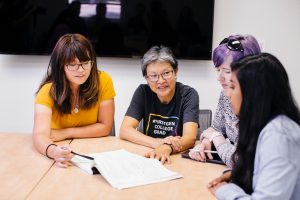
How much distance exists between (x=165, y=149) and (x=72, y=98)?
669 mm

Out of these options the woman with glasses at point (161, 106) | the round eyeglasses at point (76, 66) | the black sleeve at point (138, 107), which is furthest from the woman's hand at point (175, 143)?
the round eyeglasses at point (76, 66)

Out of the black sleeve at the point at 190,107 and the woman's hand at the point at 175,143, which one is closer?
the woman's hand at the point at 175,143

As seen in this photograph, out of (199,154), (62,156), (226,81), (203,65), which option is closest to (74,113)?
(62,156)

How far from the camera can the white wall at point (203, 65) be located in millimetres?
3287

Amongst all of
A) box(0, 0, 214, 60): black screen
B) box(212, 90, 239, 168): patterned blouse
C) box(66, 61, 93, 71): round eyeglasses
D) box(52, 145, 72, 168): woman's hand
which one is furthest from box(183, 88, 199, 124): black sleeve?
box(0, 0, 214, 60): black screen

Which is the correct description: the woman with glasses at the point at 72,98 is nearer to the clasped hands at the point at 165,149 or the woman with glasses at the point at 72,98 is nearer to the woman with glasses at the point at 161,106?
the woman with glasses at the point at 161,106

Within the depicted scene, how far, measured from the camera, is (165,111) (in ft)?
7.20

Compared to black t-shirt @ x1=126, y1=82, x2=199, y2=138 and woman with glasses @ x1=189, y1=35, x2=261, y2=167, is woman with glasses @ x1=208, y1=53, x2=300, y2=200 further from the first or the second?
black t-shirt @ x1=126, y1=82, x2=199, y2=138

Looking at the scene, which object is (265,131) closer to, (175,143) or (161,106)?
(175,143)

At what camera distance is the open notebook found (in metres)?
1.49

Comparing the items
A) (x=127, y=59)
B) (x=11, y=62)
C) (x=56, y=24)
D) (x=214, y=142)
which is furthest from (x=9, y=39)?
(x=214, y=142)

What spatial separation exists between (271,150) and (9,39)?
2.87 m

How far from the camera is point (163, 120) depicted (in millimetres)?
2178

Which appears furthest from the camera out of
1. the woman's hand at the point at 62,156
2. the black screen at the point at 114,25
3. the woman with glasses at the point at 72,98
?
the black screen at the point at 114,25
